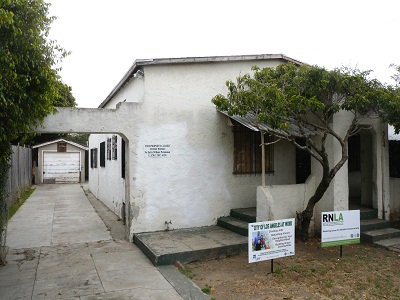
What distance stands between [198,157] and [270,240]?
3.30 meters

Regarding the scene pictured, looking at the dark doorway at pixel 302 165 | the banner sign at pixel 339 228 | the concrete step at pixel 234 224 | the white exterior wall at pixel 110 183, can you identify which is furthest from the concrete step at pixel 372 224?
the white exterior wall at pixel 110 183

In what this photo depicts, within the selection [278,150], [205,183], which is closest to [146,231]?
[205,183]

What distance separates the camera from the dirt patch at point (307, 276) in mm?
5242

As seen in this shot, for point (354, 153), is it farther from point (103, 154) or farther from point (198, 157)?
point (103, 154)

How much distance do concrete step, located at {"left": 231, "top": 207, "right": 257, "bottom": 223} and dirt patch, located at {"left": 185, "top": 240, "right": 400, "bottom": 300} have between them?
1.21 meters

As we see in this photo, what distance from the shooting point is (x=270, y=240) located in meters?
5.99

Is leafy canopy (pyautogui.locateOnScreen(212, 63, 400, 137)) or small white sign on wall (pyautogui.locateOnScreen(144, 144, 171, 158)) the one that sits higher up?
leafy canopy (pyautogui.locateOnScreen(212, 63, 400, 137))

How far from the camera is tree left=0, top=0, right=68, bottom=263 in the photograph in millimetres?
4750

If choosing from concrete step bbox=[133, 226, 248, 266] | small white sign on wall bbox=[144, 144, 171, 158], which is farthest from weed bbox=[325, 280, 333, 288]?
small white sign on wall bbox=[144, 144, 171, 158]

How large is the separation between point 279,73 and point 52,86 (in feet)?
15.5

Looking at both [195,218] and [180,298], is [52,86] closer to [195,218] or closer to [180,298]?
[180,298]

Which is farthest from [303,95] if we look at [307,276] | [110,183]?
[110,183]

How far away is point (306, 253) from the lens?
7.20 metres

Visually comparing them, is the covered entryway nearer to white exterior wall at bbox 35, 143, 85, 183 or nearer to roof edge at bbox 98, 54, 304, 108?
roof edge at bbox 98, 54, 304, 108
